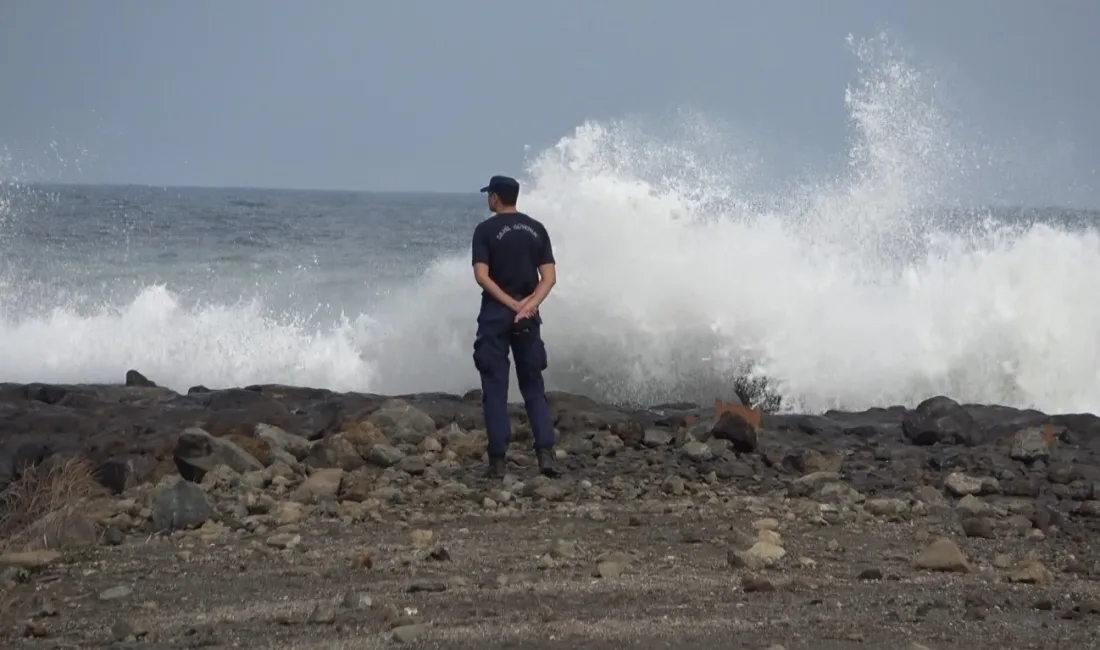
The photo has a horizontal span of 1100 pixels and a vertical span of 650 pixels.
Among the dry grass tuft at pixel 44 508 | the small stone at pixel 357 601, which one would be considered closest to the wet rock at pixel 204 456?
the dry grass tuft at pixel 44 508

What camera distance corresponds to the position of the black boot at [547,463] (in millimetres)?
7750

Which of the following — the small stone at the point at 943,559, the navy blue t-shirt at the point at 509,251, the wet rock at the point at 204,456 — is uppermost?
the navy blue t-shirt at the point at 509,251

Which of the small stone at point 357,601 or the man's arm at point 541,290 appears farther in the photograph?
the man's arm at point 541,290

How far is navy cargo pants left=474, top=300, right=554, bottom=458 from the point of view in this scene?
767cm

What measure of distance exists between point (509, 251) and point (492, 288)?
0.25 metres

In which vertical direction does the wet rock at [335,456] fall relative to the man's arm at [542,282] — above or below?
below

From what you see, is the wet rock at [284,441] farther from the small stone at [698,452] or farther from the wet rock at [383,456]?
the small stone at [698,452]

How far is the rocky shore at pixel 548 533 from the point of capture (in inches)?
186

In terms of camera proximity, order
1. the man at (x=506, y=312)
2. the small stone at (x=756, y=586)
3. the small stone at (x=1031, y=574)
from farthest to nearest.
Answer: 1. the man at (x=506, y=312)
2. the small stone at (x=1031, y=574)
3. the small stone at (x=756, y=586)

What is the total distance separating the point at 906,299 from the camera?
15148 mm

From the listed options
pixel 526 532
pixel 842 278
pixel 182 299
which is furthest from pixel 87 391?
pixel 182 299

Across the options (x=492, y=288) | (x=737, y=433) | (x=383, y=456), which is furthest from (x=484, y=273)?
(x=737, y=433)

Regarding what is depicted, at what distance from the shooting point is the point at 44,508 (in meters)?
6.50

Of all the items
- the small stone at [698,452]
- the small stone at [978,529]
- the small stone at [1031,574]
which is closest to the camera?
the small stone at [1031,574]
